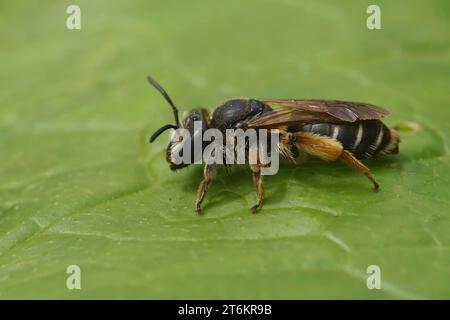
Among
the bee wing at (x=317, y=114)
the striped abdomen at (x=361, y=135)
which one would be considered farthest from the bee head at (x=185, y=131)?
the striped abdomen at (x=361, y=135)

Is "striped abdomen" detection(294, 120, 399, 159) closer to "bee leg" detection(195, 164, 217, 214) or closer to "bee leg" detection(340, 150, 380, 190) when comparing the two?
"bee leg" detection(340, 150, 380, 190)

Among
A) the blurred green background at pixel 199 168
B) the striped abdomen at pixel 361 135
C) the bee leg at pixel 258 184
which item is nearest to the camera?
the blurred green background at pixel 199 168

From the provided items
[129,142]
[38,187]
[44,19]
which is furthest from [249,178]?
[44,19]

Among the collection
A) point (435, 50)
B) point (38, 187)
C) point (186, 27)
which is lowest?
point (38, 187)

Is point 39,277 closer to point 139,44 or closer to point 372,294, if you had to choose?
point 372,294

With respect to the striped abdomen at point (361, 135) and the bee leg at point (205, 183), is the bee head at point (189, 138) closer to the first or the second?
the bee leg at point (205, 183)

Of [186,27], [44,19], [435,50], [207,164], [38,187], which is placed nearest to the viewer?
[207,164]

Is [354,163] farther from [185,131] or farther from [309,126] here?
[185,131]
